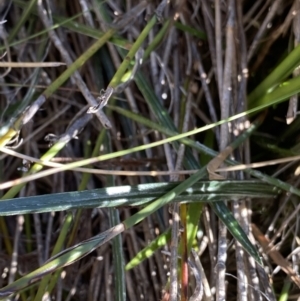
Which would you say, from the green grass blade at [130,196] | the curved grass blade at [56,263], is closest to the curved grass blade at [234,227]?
the green grass blade at [130,196]

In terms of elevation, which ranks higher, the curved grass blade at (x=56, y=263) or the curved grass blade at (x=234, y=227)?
the curved grass blade at (x=234, y=227)

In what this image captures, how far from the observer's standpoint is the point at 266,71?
2.63 feet

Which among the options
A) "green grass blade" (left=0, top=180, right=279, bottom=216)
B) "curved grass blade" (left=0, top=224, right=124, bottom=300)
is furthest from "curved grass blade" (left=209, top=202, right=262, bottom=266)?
"curved grass blade" (left=0, top=224, right=124, bottom=300)

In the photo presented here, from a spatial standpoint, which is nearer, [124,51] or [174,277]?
[174,277]

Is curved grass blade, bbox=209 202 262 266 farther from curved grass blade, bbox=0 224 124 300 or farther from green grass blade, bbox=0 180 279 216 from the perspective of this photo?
curved grass blade, bbox=0 224 124 300

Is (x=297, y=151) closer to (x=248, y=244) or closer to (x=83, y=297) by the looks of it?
(x=248, y=244)

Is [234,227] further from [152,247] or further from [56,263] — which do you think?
[56,263]

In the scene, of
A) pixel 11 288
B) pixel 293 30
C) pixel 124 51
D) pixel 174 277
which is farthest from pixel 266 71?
pixel 11 288

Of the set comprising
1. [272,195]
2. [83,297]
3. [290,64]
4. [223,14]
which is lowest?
[83,297]

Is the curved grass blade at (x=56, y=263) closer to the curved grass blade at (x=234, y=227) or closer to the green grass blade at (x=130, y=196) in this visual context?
the green grass blade at (x=130, y=196)

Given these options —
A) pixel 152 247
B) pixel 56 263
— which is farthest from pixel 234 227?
pixel 56 263

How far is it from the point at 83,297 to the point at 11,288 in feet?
0.99

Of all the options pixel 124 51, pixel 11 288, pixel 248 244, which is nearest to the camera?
pixel 11 288

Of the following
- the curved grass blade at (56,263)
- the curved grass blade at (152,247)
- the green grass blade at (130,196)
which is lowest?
the curved grass blade at (56,263)
